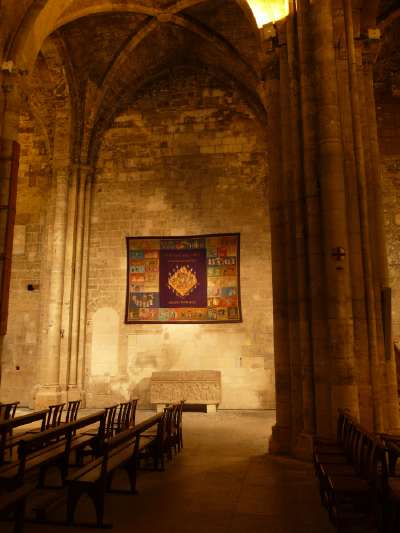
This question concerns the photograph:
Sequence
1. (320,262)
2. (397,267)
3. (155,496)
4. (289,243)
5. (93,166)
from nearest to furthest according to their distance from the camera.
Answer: (155,496) < (320,262) < (289,243) < (397,267) < (93,166)

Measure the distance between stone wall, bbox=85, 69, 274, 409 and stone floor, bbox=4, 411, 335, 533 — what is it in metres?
5.32

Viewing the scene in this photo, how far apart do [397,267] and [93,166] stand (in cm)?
846

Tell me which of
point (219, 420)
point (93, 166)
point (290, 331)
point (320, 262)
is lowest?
point (219, 420)

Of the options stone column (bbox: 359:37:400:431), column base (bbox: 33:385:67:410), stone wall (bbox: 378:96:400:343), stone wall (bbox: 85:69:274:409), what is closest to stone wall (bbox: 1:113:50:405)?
column base (bbox: 33:385:67:410)

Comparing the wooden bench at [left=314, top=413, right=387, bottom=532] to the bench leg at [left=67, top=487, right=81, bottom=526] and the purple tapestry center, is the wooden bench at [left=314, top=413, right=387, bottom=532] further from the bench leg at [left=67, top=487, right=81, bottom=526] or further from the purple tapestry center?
the purple tapestry center

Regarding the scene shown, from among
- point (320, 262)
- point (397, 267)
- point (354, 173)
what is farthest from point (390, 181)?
point (320, 262)

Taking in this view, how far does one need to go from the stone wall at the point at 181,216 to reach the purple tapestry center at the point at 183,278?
23.8 inches

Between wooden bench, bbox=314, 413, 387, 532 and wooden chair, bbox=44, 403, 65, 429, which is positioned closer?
wooden bench, bbox=314, 413, 387, 532

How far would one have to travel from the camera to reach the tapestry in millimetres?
11547

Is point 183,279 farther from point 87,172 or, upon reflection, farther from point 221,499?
point 221,499

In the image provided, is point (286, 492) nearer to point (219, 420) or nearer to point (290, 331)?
point (290, 331)

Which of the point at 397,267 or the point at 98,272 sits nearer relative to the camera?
the point at 397,267

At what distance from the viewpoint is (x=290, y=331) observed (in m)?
5.61

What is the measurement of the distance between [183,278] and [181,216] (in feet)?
5.61
